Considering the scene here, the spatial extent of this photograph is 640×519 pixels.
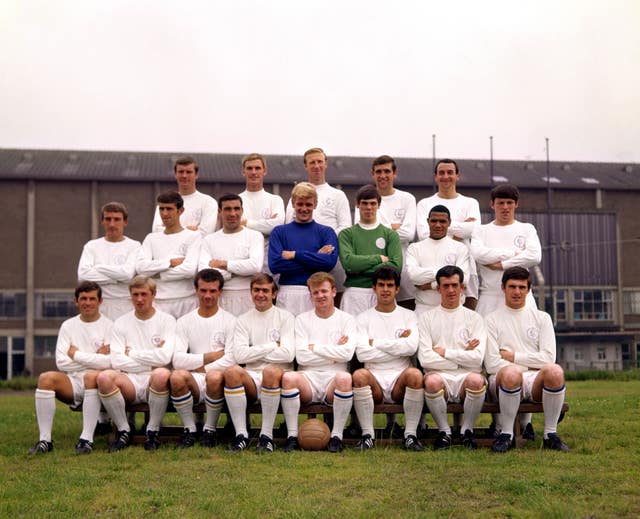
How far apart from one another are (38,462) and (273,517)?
3.41 metres

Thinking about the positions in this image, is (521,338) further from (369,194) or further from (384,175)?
(384,175)

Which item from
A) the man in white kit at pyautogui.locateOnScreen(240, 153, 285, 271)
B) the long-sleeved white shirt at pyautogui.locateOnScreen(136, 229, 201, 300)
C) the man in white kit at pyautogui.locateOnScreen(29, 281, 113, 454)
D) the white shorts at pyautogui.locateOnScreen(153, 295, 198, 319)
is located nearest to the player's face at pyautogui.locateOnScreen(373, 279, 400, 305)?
the man in white kit at pyautogui.locateOnScreen(240, 153, 285, 271)

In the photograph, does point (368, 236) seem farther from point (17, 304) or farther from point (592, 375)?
point (17, 304)

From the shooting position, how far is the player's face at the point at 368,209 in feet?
33.5

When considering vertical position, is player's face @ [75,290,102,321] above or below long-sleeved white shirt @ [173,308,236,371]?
above

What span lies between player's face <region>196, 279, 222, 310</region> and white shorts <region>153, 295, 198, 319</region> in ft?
2.34

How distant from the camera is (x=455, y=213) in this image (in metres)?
10.9

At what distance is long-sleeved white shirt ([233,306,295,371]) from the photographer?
31.3 ft

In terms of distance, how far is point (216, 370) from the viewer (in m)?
9.41

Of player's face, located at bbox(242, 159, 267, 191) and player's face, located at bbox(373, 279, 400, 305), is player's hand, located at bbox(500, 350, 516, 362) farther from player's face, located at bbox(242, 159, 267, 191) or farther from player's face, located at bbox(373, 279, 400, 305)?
player's face, located at bbox(242, 159, 267, 191)

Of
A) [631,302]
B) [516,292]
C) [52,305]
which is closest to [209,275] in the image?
[516,292]

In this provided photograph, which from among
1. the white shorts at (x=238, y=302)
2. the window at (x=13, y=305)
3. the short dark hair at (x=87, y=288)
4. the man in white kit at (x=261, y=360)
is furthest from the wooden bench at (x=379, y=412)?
the window at (x=13, y=305)

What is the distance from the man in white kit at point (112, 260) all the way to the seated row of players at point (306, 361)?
61 centimetres

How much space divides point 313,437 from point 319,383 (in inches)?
25.0
